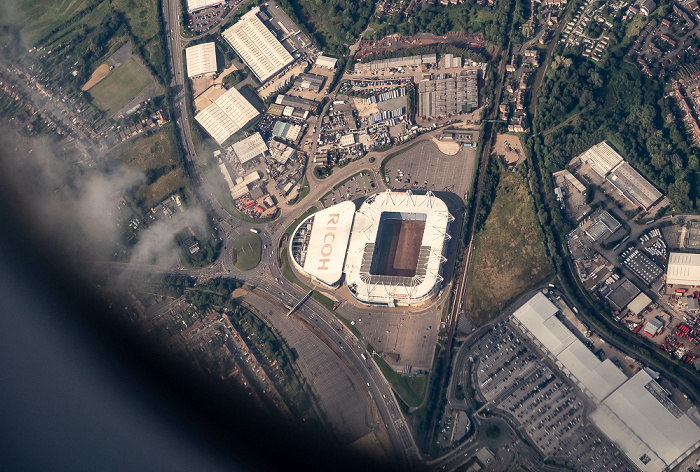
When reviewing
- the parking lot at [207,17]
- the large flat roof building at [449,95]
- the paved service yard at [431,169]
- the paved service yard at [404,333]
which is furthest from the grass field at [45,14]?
the paved service yard at [404,333]

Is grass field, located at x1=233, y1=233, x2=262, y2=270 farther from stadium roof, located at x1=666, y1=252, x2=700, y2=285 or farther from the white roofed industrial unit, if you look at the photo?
stadium roof, located at x1=666, y1=252, x2=700, y2=285

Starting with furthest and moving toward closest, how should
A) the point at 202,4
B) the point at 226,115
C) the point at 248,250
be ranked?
the point at 202,4 < the point at 226,115 < the point at 248,250

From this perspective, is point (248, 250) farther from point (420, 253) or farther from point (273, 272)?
point (420, 253)

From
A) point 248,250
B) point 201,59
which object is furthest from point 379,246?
point 201,59

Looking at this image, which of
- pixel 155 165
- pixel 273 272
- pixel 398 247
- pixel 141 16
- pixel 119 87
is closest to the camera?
pixel 398 247

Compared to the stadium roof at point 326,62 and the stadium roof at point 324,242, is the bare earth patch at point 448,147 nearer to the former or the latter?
the stadium roof at point 324,242
